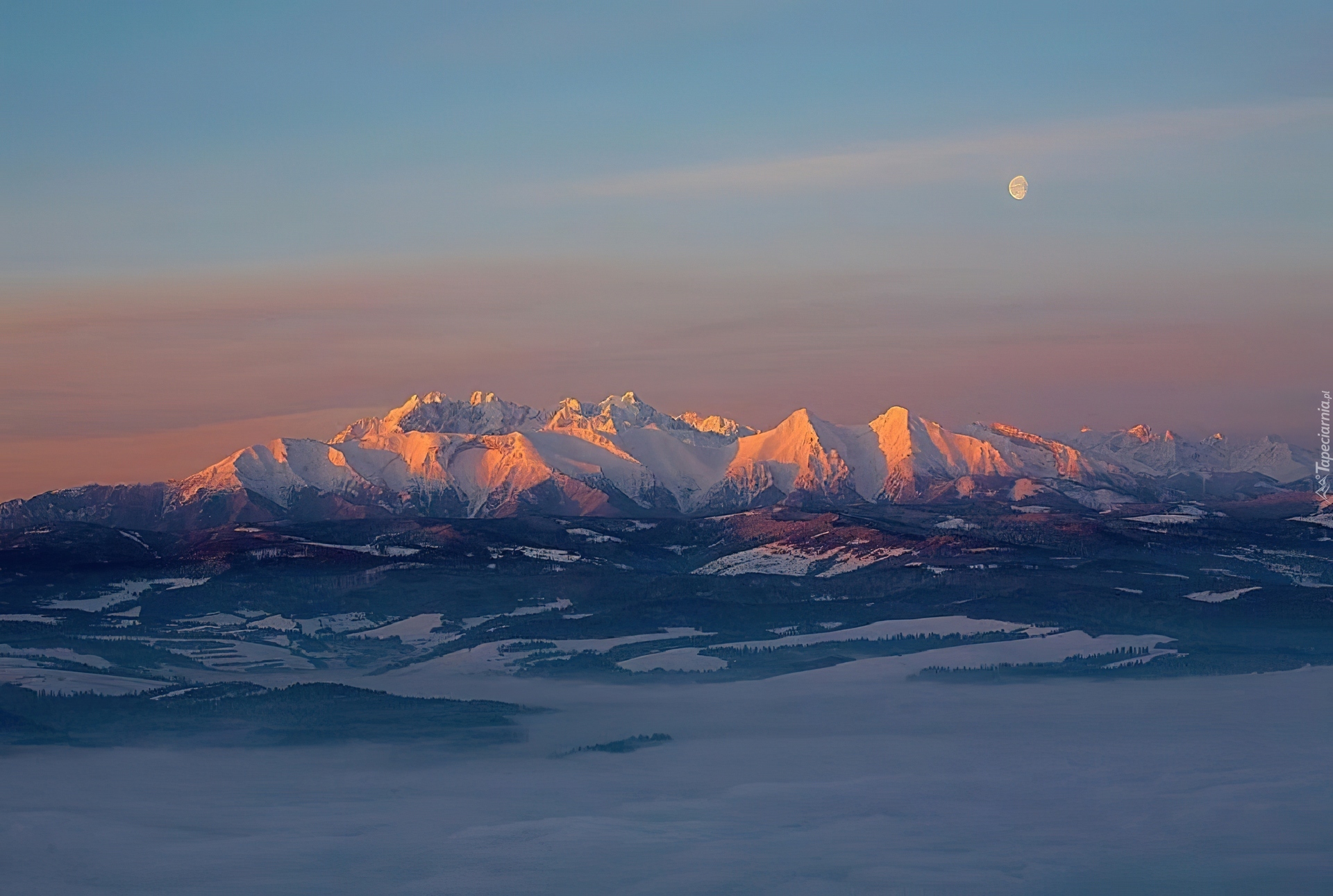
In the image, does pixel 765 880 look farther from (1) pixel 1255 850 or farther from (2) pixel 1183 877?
(1) pixel 1255 850

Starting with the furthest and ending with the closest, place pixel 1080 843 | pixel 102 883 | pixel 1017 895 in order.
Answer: pixel 1080 843, pixel 102 883, pixel 1017 895

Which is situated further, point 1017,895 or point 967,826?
point 967,826

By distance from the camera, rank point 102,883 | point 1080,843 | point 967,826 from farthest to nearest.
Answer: point 967,826 → point 1080,843 → point 102,883

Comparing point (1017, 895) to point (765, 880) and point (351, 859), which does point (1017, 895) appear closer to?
point (765, 880)

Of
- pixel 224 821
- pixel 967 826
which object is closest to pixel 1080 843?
pixel 967 826

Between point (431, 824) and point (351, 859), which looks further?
point (431, 824)

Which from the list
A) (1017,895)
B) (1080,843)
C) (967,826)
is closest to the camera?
(1017,895)

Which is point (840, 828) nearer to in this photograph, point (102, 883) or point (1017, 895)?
point (1017, 895)

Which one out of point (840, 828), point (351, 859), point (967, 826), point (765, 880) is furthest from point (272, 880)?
point (967, 826)

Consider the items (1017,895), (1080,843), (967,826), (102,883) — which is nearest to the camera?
(1017,895)
